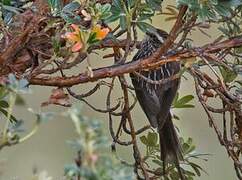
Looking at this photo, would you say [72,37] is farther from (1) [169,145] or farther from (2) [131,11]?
(1) [169,145]

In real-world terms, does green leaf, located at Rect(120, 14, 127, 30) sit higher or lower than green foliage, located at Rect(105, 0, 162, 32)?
lower

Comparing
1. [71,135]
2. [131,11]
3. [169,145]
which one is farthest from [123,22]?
[71,135]

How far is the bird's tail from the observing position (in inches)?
54.7

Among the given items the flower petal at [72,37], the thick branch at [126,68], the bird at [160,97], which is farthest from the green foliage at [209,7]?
the bird at [160,97]

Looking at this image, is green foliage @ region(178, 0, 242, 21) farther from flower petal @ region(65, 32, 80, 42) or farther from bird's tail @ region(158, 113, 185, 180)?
bird's tail @ region(158, 113, 185, 180)

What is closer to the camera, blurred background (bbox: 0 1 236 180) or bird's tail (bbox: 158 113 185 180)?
bird's tail (bbox: 158 113 185 180)

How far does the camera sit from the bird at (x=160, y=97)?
1441 mm

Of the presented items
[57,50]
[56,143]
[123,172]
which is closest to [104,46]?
[57,50]

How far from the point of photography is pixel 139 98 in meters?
1.50

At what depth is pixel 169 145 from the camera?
1.45 meters

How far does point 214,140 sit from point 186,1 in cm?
160

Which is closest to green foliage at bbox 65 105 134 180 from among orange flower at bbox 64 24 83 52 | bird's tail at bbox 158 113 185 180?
orange flower at bbox 64 24 83 52

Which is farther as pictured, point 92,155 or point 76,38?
point 76,38

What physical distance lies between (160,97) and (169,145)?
4.8 inches
